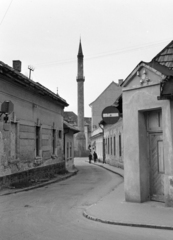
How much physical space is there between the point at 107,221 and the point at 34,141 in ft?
34.2

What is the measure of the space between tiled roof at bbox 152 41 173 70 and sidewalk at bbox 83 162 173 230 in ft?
15.3

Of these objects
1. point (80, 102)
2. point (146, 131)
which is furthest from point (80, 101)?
point (146, 131)

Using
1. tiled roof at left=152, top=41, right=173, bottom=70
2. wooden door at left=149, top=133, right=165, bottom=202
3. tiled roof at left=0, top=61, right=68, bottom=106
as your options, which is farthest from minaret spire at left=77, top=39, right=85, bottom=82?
wooden door at left=149, top=133, right=165, bottom=202

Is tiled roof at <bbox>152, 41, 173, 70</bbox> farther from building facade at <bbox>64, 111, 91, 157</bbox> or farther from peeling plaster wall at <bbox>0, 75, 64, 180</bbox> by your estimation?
building facade at <bbox>64, 111, 91, 157</bbox>

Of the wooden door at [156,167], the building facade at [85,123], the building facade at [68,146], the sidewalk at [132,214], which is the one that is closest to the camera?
the sidewalk at [132,214]

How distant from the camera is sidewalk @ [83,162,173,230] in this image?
6.92 meters

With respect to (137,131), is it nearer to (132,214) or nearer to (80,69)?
(132,214)

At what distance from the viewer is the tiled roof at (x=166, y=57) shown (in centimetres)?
1019

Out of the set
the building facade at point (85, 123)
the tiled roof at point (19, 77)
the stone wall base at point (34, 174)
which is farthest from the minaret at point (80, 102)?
the tiled roof at point (19, 77)

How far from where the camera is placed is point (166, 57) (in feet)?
34.2

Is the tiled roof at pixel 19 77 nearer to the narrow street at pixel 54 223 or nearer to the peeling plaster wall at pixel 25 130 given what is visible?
the peeling plaster wall at pixel 25 130

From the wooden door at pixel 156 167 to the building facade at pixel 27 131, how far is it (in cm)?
665

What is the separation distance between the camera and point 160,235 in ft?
20.2

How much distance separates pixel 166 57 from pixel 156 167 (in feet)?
12.6
